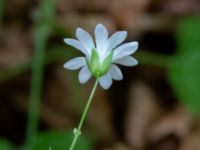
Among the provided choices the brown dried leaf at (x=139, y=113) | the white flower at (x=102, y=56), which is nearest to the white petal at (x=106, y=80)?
the white flower at (x=102, y=56)

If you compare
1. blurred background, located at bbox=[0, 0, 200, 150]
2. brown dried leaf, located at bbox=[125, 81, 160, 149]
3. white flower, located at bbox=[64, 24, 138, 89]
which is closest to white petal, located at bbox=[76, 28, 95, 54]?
white flower, located at bbox=[64, 24, 138, 89]

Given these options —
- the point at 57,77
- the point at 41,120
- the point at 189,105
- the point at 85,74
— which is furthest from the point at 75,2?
the point at 85,74

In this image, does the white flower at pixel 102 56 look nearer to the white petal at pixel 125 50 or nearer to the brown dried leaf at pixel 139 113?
the white petal at pixel 125 50

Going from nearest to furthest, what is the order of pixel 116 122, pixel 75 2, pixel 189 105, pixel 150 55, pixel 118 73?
pixel 118 73
pixel 189 105
pixel 150 55
pixel 116 122
pixel 75 2

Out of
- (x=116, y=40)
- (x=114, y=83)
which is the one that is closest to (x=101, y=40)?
(x=116, y=40)

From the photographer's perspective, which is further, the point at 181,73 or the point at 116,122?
the point at 116,122

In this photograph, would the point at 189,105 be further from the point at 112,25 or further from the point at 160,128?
the point at 112,25

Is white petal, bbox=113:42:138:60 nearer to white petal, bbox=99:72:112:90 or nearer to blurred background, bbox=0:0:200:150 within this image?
white petal, bbox=99:72:112:90

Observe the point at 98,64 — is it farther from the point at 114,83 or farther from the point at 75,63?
the point at 114,83
